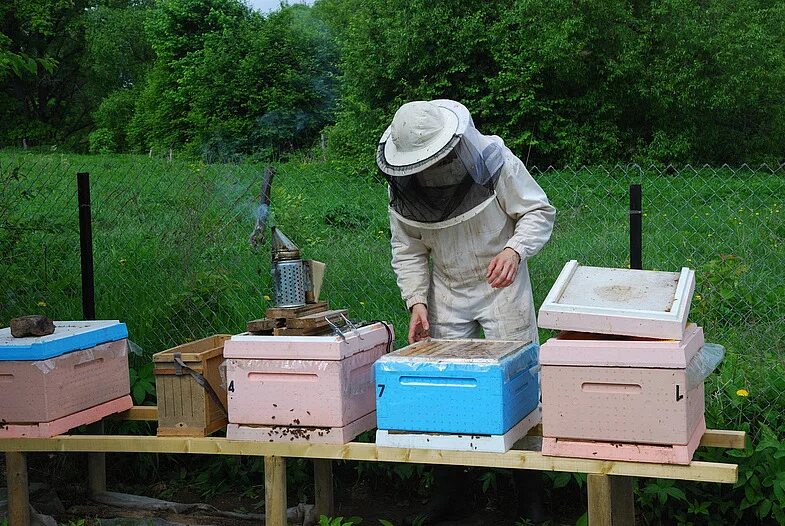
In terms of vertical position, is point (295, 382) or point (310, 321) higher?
point (310, 321)

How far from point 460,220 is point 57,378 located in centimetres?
167

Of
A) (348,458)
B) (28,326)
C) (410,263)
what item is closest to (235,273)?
(28,326)

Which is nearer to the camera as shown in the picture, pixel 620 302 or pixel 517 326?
pixel 620 302

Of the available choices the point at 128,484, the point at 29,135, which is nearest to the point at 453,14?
A: the point at 128,484

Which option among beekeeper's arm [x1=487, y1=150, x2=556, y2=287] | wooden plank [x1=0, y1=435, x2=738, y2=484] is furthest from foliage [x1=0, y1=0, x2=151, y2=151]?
beekeeper's arm [x1=487, y1=150, x2=556, y2=287]

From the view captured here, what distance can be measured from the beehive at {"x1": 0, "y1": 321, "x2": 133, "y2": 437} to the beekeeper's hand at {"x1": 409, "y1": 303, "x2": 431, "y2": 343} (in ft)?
4.08

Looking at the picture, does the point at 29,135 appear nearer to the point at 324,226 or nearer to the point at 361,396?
the point at 324,226

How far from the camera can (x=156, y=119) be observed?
31031 millimetres

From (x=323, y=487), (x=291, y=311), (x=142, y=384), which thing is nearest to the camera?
(x=291, y=311)

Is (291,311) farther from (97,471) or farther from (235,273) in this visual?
(235,273)

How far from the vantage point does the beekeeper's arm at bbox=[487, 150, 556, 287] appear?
3.35 m

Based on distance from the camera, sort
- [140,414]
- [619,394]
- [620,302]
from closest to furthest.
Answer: [619,394]
[620,302]
[140,414]

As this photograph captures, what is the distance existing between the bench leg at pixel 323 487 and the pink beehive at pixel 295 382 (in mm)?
599

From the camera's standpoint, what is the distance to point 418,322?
353 centimetres
